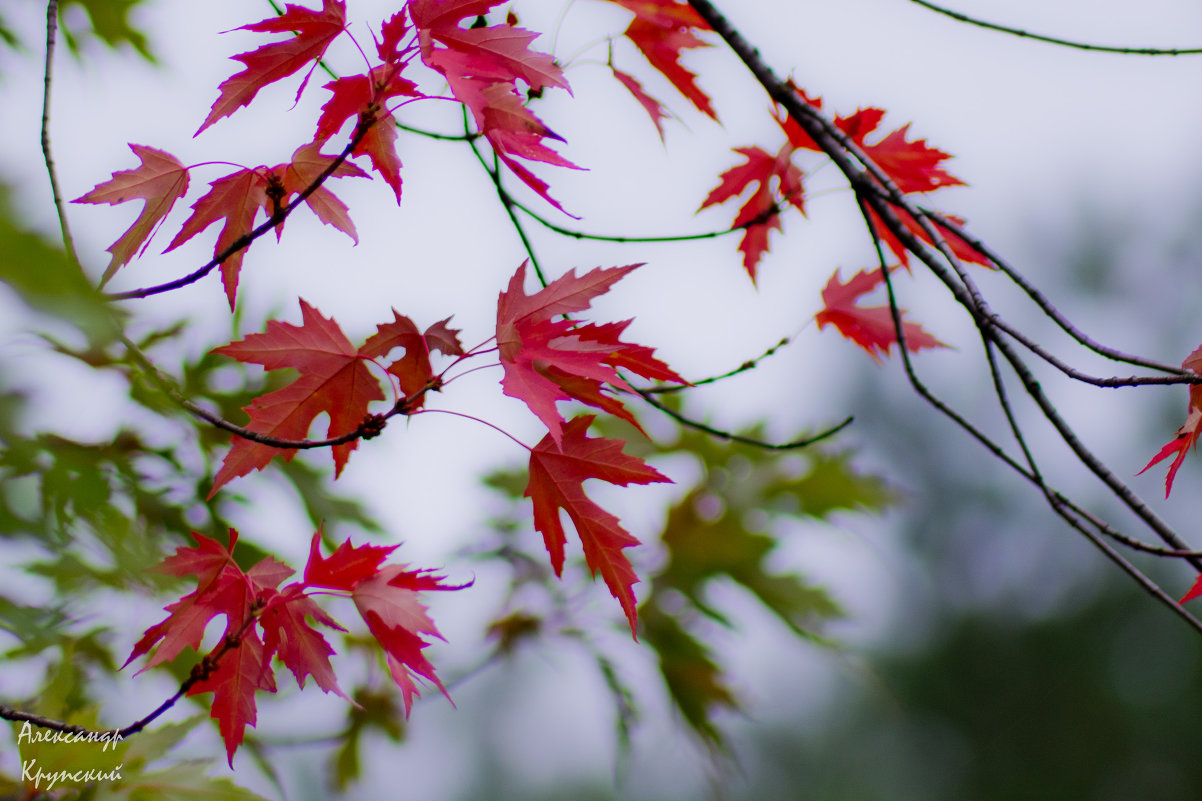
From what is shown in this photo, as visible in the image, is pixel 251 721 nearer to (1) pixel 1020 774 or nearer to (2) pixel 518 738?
(2) pixel 518 738

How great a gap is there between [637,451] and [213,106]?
3.74 ft

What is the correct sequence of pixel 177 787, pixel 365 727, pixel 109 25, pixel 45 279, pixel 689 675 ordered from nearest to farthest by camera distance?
pixel 45 279 → pixel 177 787 → pixel 109 25 → pixel 689 675 → pixel 365 727

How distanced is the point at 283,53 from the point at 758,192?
0.59 metres

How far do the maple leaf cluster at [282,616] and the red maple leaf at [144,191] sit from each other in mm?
255

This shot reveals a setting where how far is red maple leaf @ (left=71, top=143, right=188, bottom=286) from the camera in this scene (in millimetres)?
752

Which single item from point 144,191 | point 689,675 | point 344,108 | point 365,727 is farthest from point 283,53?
point 365,727

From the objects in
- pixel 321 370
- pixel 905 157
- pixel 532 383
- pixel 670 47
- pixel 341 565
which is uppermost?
pixel 905 157

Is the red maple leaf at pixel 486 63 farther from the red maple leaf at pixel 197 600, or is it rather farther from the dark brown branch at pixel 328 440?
the red maple leaf at pixel 197 600

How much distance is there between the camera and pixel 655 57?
39.1 inches

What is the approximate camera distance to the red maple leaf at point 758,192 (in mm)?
1104

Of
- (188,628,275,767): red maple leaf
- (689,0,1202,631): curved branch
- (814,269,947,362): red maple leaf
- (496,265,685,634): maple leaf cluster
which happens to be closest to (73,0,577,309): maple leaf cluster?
(496,265,685,634): maple leaf cluster

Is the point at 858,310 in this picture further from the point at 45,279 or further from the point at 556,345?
the point at 45,279

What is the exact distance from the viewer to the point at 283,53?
743 millimetres

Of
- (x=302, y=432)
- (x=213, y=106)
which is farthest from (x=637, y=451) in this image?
(x=213, y=106)
